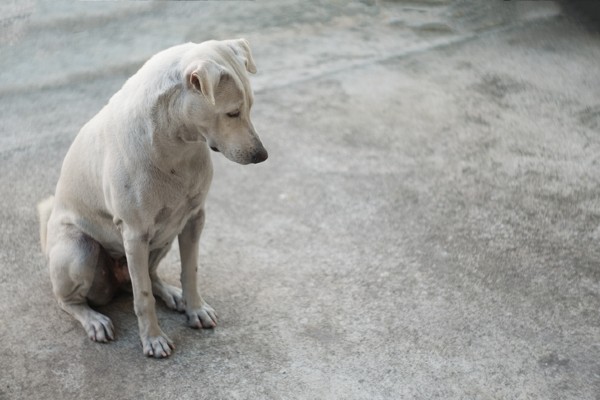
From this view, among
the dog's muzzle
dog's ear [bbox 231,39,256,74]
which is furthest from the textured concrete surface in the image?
dog's ear [bbox 231,39,256,74]

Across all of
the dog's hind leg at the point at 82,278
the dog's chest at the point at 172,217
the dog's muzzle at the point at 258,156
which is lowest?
the dog's hind leg at the point at 82,278

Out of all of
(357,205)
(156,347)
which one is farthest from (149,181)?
(357,205)

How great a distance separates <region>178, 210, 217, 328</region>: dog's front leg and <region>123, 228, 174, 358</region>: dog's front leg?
17 cm

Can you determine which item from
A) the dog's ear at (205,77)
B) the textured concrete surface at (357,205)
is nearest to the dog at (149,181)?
the dog's ear at (205,77)

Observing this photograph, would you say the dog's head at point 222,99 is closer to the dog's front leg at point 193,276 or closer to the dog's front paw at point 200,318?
the dog's front leg at point 193,276

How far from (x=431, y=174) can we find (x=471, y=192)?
0.25 metres

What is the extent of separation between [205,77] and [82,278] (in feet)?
3.37

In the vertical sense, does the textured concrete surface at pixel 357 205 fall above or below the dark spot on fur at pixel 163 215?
below

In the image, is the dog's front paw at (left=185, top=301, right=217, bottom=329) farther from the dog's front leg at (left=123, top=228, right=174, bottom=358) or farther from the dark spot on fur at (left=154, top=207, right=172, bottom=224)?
the dark spot on fur at (left=154, top=207, right=172, bottom=224)

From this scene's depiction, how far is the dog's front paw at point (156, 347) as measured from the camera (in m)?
3.12

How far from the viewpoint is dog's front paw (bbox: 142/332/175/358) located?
10.2 ft

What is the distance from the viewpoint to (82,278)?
3.13 metres

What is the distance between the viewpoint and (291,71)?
5504 millimetres

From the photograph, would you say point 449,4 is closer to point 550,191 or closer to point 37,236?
point 550,191
